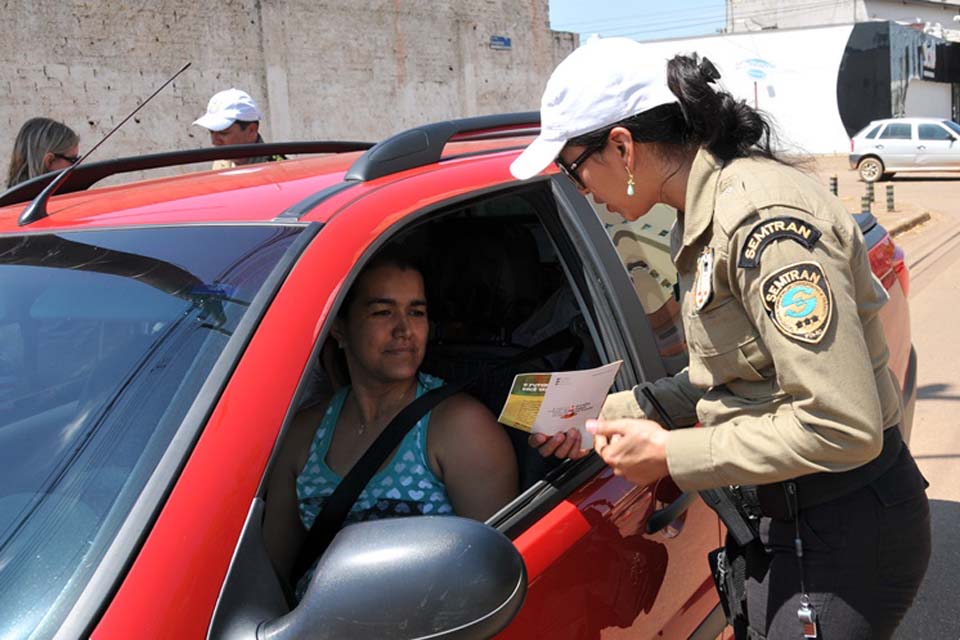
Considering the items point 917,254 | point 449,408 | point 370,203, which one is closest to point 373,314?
point 449,408

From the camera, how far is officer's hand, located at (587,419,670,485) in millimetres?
1731

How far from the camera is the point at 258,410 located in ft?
4.56

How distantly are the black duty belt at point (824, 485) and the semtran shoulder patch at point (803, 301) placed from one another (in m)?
0.43

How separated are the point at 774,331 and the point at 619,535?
25.4 inches

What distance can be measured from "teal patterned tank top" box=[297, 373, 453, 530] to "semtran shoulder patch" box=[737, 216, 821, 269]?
0.85 metres

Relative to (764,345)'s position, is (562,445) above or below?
below

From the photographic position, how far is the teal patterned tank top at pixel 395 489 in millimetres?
2020

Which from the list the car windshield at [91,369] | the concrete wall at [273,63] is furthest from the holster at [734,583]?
the concrete wall at [273,63]

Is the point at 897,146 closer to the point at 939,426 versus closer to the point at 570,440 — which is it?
the point at 939,426

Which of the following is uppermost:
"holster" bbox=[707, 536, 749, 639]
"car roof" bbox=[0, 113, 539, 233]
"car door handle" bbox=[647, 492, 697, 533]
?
"car roof" bbox=[0, 113, 539, 233]

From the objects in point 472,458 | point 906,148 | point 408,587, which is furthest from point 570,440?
point 906,148

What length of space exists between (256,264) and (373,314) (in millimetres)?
622

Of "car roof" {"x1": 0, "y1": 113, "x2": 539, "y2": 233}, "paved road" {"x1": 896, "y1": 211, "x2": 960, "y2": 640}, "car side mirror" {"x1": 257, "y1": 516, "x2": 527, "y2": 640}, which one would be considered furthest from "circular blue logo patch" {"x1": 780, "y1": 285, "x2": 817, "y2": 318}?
"paved road" {"x1": 896, "y1": 211, "x2": 960, "y2": 640}

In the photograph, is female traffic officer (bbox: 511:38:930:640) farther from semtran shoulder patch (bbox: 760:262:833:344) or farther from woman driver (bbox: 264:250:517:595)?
woman driver (bbox: 264:250:517:595)
